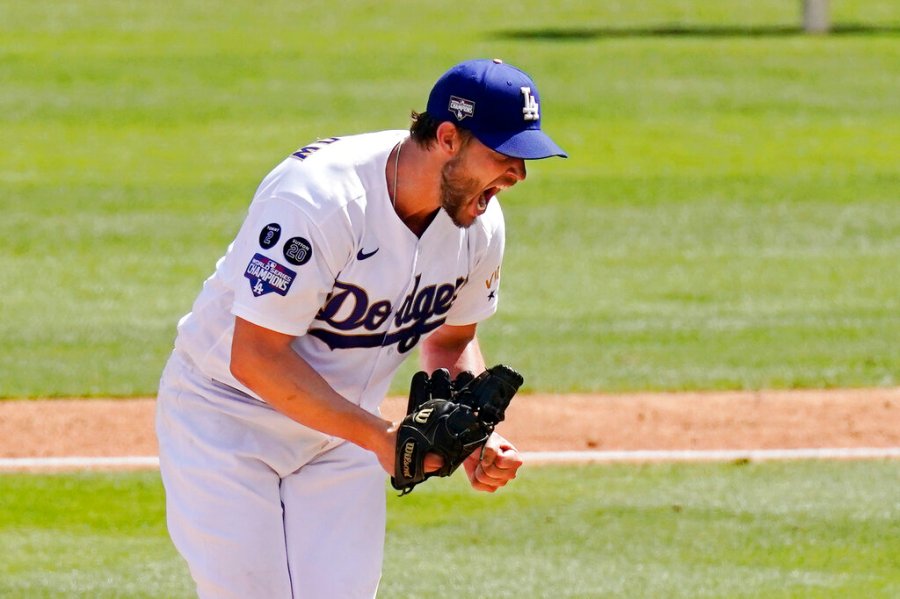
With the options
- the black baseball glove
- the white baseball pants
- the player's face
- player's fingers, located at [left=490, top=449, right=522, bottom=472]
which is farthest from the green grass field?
the player's face

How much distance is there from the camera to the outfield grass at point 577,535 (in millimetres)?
5875

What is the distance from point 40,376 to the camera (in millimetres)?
9203

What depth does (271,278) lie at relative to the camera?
12.2 ft

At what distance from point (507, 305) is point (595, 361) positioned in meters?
1.54

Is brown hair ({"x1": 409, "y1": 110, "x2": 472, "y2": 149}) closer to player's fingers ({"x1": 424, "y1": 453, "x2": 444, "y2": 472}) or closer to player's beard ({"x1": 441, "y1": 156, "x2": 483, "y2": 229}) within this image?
player's beard ({"x1": 441, "y1": 156, "x2": 483, "y2": 229})

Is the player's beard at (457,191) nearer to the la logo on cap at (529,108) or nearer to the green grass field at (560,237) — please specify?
the la logo on cap at (529,108)

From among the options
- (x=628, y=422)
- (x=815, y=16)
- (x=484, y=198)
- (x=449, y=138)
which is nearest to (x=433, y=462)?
(x=484, y=198)

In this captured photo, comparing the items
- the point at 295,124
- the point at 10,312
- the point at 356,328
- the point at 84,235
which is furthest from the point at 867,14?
the point at 356,328

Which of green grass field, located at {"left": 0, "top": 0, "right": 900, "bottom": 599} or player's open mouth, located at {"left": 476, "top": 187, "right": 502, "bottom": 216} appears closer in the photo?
player's open mouth, located at {"left": 476, "top": 187, "right": 502, "bottom": 216}

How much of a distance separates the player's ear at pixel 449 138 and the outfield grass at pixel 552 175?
533 cm

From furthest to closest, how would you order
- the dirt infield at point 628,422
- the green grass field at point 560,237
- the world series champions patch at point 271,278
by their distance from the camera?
1. the dirt infield at point 628,422
2. the green grass field at point 560,237
3. the world series champions patch at point 271,278

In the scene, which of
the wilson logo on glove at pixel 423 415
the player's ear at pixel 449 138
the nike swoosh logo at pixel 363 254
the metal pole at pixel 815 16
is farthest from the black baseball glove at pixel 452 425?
the metal pole at pixel 815 16

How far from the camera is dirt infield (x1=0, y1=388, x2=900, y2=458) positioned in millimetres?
7914

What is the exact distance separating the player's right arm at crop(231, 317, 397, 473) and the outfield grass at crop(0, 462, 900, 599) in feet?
7.07
